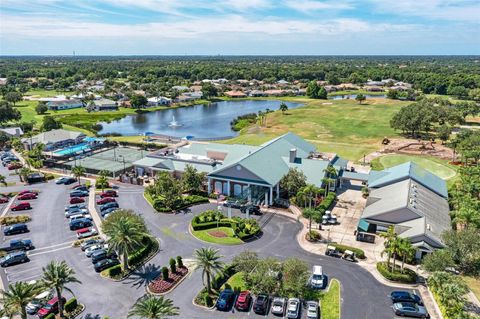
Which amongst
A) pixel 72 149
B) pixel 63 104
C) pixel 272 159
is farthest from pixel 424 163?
pixel 63 104

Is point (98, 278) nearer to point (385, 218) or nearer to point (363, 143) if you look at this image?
point (385, 218)

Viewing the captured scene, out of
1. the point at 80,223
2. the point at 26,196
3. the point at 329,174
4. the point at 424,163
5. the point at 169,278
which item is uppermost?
the point at 329,174

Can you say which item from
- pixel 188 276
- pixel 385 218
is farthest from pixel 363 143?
pixel 188 276

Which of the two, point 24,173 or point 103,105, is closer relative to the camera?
point 24,173

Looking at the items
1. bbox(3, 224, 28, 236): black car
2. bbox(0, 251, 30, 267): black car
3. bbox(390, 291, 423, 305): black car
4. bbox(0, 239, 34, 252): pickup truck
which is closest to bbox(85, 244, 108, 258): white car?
bbox(0, 251, 30, 267): black car

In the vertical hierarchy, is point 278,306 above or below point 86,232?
above

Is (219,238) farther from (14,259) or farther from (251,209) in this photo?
(14,259)
